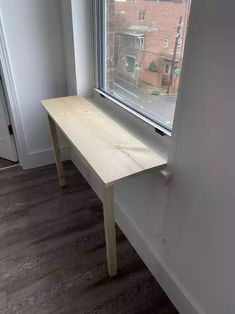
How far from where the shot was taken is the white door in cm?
222

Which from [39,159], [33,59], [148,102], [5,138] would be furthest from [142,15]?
[5,138]

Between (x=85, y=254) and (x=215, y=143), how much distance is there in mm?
1134

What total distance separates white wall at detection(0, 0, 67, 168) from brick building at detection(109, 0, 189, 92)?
0.60 meters

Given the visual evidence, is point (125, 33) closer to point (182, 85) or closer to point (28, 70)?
point (182, 85)

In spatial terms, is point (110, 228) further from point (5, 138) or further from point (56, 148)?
point (5, 138)

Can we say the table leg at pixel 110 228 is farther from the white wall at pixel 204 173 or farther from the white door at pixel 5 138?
the white door at pixel 5 138

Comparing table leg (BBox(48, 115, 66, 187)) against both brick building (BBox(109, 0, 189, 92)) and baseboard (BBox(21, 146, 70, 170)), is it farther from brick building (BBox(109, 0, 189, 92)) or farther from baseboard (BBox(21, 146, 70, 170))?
brick building (BBox(109, 0, 189, 92))

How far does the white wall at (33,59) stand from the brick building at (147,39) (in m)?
0.60

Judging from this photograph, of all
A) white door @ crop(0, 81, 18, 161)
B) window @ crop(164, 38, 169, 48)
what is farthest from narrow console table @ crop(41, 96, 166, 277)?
white door @ crop(0, 81, 18, 161)

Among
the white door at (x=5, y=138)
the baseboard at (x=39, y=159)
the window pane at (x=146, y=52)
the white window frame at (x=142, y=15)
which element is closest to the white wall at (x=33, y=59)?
the baseboard at (x=39, y=159)

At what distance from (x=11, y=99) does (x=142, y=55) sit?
4.01 feet

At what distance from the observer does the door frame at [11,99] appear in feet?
6.10

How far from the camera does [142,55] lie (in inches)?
52.9

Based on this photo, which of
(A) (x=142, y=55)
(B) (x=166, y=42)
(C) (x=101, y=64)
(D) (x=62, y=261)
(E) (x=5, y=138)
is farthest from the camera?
(E) (x=5, y=138)
